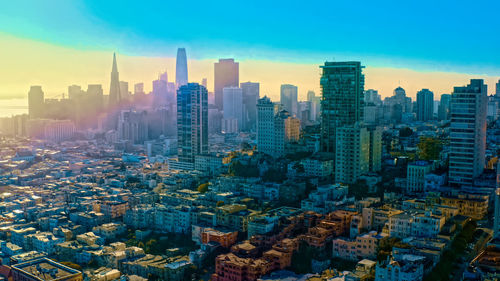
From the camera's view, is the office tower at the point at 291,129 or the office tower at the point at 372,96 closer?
the office tower at the point at 291,129

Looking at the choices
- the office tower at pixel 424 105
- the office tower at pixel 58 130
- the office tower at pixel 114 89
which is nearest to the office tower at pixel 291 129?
the office tower at pixel 424 105

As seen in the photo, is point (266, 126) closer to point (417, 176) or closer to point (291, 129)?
point (291, 129)

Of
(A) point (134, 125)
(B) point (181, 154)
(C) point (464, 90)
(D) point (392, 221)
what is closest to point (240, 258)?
(D) point (392, 221)

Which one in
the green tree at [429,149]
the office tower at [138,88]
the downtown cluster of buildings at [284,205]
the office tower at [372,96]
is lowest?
the downtown cluster of buildings at [284,205]

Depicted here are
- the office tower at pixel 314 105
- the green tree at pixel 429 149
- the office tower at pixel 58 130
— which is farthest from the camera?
the office tower at pixel 314 105

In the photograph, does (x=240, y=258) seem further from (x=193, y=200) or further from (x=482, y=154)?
(x=482, y=154)

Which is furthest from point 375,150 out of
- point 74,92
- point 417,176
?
point 74,92

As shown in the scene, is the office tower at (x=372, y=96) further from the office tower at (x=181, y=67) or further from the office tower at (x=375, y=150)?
the office tower at (x=375, y=150)
